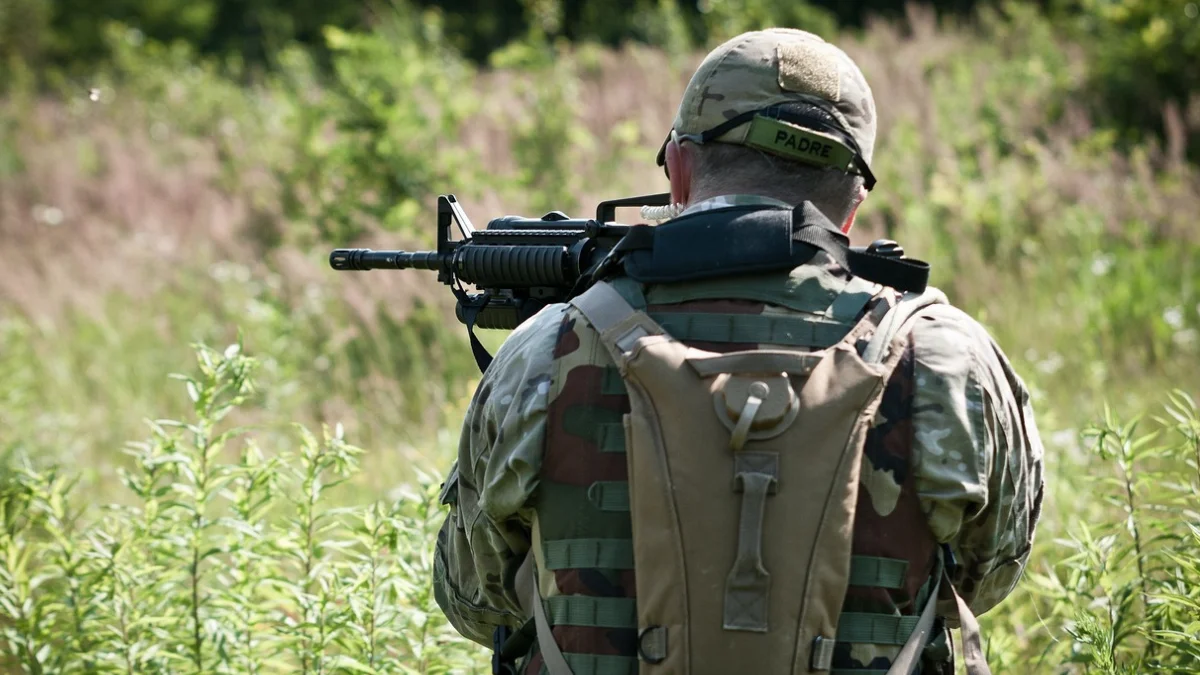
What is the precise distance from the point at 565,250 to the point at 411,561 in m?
1.26

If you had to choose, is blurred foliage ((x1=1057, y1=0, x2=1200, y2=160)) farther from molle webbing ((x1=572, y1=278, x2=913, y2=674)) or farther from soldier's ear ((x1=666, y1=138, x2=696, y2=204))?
molle webbing ((x1=572, y1=278, x2=913, y2=674))

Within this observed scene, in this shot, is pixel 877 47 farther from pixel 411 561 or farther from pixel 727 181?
pixel 727 181

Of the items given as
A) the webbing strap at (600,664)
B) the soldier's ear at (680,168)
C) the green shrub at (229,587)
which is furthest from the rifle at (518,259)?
the webbing strap at (600,664)

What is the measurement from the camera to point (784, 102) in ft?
7.14

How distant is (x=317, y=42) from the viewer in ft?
66.7

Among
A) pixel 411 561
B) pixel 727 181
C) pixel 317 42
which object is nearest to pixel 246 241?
pixel 411 561

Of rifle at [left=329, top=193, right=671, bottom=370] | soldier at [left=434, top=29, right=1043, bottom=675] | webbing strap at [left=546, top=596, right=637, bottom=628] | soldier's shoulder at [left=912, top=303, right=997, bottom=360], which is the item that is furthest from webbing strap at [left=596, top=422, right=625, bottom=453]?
rifle at [left=329, top=193, right=671, bottom=370]

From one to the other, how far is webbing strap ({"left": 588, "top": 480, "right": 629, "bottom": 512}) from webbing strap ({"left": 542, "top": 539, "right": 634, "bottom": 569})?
0.06 metres

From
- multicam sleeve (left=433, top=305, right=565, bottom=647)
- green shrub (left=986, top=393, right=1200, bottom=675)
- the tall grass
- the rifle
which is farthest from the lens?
the tall grass

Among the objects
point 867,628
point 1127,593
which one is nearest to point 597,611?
point 867,628

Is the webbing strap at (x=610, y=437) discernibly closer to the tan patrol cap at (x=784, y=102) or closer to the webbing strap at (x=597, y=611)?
the webbing strap at (x=597, y=611)

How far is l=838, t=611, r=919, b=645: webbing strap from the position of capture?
2.03m

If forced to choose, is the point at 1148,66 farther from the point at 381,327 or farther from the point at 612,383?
the point at 612,383

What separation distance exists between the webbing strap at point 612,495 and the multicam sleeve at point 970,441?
0.49m
